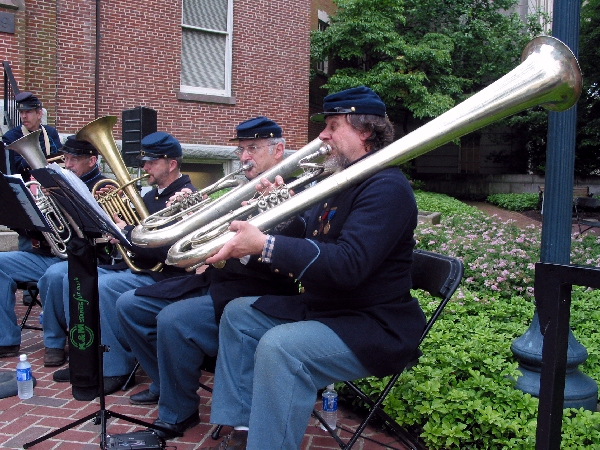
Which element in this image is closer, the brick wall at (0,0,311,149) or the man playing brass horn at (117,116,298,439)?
the man playing brass horn at (117,116,298,439)

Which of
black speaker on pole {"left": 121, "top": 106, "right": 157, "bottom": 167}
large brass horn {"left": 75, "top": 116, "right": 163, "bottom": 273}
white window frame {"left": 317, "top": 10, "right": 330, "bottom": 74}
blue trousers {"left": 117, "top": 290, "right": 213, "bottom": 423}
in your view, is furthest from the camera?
white window frame {"left": 317, "top": 10, "right": 330, "bottom": 74}

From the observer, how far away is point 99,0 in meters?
9.83

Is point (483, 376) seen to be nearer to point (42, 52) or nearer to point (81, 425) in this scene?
point (81, 425)

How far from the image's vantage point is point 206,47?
1129 cm

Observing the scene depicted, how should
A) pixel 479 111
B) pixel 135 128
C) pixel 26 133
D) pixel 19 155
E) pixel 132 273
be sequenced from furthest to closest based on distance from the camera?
pixel 135 128
pixel 26 133
pixel 19 155
pixel 132 273
pixel 479 111

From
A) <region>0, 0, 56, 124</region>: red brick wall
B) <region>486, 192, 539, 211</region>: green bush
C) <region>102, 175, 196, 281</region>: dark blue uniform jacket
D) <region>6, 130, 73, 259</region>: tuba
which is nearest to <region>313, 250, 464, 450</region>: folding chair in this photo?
<region>102, 175, 196, 281</region>: dark blue uniform jacket

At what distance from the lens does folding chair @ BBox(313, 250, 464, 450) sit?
2.68 meters

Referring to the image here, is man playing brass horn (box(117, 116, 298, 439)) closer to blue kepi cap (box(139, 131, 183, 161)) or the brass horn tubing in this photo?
the brass horn tubing

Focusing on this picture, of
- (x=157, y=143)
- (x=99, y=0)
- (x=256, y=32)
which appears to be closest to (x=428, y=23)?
(x=256, y=32)

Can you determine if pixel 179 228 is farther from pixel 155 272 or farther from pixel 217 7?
pixel 217 7

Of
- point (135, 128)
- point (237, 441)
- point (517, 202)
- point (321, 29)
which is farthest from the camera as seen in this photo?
point (517, 202)

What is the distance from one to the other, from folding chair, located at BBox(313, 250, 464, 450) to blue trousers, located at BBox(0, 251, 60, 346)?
2.72 meters

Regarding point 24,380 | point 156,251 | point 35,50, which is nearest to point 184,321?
point 156,251

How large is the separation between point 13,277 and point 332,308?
10.1ft
